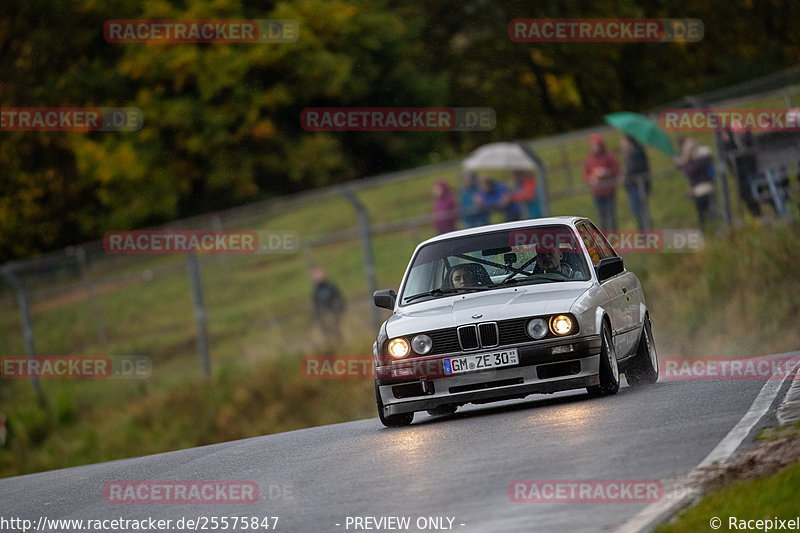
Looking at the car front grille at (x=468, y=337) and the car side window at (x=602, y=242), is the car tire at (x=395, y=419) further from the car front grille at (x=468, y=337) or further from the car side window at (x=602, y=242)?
the car side window at (x=602, y=242)

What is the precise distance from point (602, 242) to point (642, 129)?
Result: 9695 millimetres

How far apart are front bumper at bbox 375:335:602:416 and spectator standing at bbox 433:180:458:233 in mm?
12282

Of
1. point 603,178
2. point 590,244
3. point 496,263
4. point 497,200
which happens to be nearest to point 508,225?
point 496,263

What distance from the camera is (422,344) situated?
11617 millimetres

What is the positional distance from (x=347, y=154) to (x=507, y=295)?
120 feet

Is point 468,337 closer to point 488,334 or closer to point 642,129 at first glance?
point 488,334

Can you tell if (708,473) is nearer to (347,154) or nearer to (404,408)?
(404,408)

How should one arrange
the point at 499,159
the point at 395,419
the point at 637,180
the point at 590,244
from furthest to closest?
1. the point at 499,159
2. the point at 637,180
3. the point at 590,244
4. the point at 395,419

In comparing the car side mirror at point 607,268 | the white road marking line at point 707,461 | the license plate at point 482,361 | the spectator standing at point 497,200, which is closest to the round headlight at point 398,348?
the license plate at point 482,361

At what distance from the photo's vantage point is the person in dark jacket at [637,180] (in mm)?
22859

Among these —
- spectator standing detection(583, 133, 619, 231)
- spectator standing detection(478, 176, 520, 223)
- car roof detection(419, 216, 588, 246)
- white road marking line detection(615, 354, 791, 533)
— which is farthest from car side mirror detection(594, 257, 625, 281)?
spectator standing detection(583, 133, 619, 231)

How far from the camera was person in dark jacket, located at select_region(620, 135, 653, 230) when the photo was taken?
2286 cm

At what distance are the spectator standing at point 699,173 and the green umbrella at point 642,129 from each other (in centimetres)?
61

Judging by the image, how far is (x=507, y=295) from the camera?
12.0 metres
